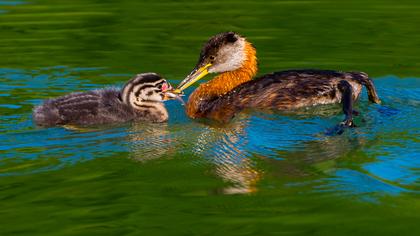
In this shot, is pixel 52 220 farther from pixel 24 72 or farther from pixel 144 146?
pixel 24 72

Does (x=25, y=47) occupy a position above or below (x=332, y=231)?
above

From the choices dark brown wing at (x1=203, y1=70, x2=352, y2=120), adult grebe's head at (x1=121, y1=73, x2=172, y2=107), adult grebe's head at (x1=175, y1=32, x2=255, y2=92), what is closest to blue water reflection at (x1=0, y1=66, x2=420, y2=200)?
dark brown wing at (x1=203, y1=70, x2=352, y2=120)

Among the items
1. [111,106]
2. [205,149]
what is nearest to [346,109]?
[205,149]

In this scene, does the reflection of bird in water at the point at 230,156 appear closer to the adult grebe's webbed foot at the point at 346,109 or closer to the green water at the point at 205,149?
the green water at the point at 205,149

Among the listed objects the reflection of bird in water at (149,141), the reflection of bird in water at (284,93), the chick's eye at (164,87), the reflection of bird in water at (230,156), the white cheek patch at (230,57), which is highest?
the white cheek patch at (230,57)

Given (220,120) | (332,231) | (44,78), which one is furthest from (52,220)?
(44,78)

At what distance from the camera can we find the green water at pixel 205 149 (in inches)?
269

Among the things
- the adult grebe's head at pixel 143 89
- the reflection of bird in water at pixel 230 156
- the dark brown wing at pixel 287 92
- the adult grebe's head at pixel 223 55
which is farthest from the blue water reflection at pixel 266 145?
the adult grebe's head at pixel 223 55

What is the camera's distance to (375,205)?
274 inches

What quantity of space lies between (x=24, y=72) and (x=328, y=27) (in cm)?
478

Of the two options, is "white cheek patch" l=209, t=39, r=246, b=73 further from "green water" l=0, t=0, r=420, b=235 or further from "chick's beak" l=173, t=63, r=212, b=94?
"green water" l=0, t=0, r=420, b=235

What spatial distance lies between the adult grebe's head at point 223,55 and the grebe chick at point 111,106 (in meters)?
0.81

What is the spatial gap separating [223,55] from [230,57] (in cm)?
9

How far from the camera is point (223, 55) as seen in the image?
10969mm
